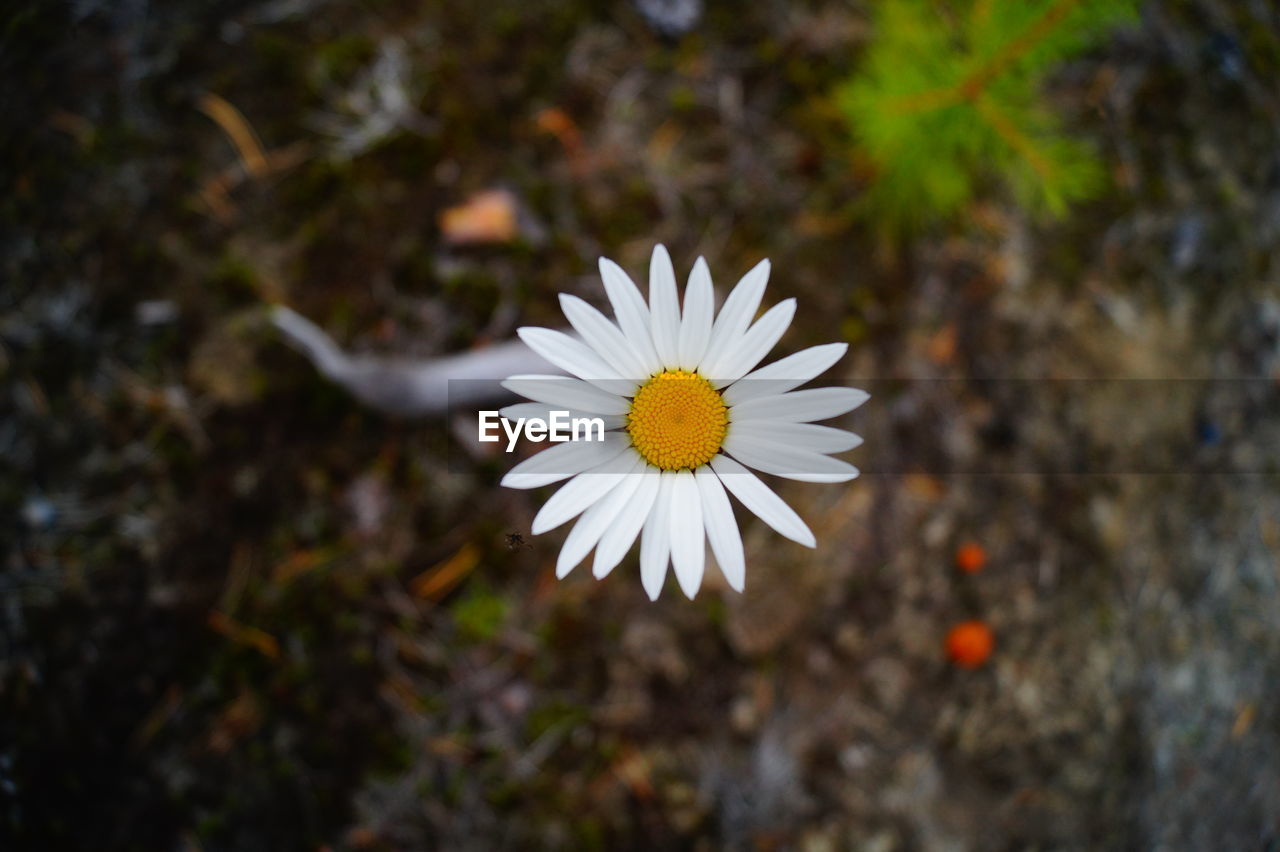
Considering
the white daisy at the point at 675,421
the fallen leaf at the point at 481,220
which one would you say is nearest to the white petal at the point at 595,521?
the white daisy at the point at 675,421

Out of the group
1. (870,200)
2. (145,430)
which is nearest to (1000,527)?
(870,200)

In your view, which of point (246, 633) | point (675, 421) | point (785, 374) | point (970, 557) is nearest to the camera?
point (785, 374)

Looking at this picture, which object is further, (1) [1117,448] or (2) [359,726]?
(1) [1117,448]

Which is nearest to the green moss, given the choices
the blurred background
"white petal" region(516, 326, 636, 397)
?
the blurred background

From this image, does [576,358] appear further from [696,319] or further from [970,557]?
[970,557]

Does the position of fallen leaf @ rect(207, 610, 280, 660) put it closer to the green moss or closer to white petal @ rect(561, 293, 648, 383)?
the green moss

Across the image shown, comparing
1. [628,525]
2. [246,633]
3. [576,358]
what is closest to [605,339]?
[576,358]

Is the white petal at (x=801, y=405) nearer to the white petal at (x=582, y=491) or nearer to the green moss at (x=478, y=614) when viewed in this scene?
the white petal at (x=582, y=491)

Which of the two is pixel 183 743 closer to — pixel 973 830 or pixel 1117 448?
pixel 973 830
